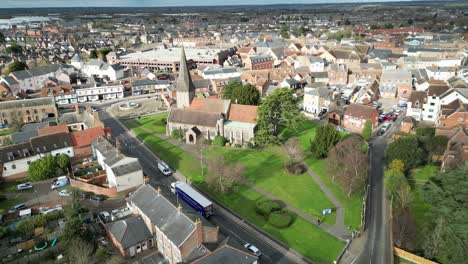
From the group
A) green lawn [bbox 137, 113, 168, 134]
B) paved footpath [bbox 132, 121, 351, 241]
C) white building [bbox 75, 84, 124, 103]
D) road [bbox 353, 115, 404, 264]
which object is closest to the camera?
road [bbox 353, 115, 404, 264]

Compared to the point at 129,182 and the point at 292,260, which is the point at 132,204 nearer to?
the point at 129,182

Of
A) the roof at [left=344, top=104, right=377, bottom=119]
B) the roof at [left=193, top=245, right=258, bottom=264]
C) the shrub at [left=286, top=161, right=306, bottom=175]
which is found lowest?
the shrub at [left=286, top=161, right=306, bottom=175]

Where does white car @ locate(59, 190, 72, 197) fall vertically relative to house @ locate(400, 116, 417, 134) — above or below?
below

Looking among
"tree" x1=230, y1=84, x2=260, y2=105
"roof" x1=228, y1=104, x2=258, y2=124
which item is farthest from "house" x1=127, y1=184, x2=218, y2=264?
"tree" x1=230, y1=84, x2=260, y2=105

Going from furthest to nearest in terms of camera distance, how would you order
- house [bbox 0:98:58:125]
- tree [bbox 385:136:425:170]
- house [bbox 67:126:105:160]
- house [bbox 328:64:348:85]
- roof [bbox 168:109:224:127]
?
house [bbox 328:64:348:85] → house [bbox 0:98:58:125] → roof [bbox 168:109:224:127] → house [bbox 67:126:105:160] → tree [bbox 385:136:425:170]

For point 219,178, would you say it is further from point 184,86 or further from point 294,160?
point 184,86

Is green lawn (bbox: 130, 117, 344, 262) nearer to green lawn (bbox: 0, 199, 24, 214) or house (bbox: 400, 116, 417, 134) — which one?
green lawn (bbox: 0, 199, 24, 214)
